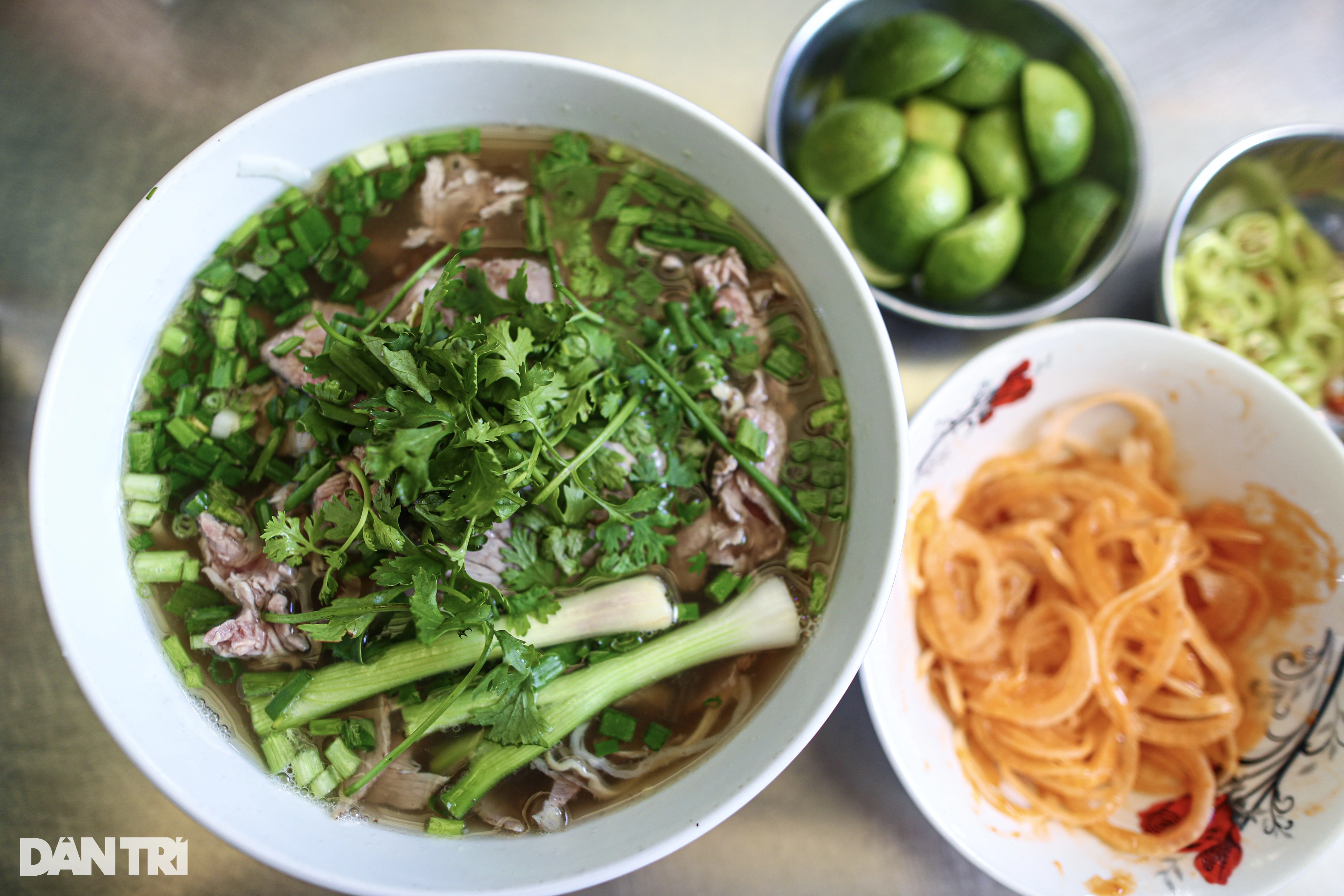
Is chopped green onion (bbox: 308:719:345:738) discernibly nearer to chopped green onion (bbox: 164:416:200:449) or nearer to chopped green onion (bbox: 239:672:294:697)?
Result: chopped green onion (bbox: 239:672:294:697)

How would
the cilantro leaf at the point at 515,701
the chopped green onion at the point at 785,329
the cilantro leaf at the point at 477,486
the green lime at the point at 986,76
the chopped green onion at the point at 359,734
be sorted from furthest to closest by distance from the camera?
1. the green lime at the point at 986,76
2. the chopped green onion at the point at 785,329
3. the chopped green onion at the point at 359,734
4. the cilantro leaf at the point at 515,701
5. the cilantro leaf at the point at 477,486

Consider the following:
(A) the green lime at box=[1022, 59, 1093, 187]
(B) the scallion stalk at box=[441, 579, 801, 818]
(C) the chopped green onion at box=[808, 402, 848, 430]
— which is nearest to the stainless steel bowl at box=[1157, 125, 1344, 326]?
(A) the green lime at box=[1022, 59, 1093, 187]

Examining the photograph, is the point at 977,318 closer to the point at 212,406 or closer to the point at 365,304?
the point at 365,304

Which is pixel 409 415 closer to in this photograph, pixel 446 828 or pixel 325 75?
pixel 446 828

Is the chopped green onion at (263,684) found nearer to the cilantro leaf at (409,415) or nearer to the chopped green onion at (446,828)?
the chopped green onion at (446,828)

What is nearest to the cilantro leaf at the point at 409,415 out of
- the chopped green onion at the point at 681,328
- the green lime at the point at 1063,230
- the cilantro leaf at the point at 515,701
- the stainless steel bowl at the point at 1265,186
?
the cilantro leaf at the point at 515,701
